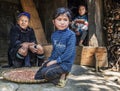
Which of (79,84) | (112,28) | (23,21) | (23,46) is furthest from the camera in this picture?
(112,28)

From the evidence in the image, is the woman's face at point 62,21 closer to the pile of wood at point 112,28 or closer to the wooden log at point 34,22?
the wooden log at point 34,22

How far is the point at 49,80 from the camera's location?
14.5 ft

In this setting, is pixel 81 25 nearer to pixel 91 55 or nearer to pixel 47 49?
pixel 91 55

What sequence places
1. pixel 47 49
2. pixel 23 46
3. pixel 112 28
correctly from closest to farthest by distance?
pixel 23 46, pixel 47 49, pixel 112 28

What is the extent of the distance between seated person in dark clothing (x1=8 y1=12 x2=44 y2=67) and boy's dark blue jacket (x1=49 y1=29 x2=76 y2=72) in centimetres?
126

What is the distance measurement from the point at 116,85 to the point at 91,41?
138 centimetres

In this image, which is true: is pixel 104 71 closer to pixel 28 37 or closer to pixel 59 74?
pixel 28 37

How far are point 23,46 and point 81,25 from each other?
1.45 m

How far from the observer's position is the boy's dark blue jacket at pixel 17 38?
566 cm

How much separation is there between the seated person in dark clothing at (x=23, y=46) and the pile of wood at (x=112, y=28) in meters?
1.92

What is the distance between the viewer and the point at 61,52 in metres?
4.32

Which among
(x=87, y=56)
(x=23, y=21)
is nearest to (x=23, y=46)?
(x=23, y=21)

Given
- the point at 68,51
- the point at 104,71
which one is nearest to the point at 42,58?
the point at 104,71

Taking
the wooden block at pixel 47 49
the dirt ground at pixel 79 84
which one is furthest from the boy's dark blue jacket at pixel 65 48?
the wooden block at pixel 47 49
